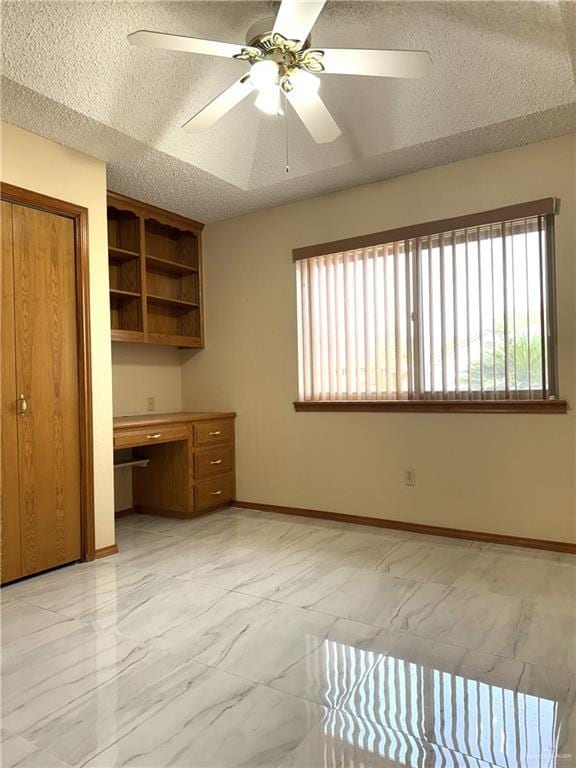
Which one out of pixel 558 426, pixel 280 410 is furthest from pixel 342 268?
pixel 558 426

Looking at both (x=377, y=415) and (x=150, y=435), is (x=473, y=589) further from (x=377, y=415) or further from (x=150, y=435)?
(x=150, y=435)

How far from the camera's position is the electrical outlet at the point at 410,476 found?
3498mm

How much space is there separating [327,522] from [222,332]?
1.86 meters

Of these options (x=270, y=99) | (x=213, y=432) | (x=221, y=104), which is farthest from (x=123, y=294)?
(x=270, y=99)

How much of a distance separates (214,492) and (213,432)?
1.61 feet

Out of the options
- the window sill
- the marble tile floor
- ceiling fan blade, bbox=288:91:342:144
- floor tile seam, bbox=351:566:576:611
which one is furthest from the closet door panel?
the window sill

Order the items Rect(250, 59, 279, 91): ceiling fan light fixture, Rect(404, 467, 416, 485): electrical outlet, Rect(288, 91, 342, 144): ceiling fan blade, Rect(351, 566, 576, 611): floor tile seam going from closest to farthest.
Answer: Rect(250, 59, 279, 91): ceiling fan light fixture < Rect(288, 91, 342, 144): ceiling fan blade < Rect(351, 566, 576, 611): floor tile seam < Rect(404, 467, 416, 485): electrical outlet

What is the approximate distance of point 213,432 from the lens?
4.12 m

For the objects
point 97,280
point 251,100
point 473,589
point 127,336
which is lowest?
point 473,589

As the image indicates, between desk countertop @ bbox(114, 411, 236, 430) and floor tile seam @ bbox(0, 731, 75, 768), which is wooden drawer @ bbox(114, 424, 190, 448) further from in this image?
floor tile seam @ bbox(0, 731, 75, 768)

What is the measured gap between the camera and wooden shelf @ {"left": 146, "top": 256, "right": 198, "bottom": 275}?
4115 mm

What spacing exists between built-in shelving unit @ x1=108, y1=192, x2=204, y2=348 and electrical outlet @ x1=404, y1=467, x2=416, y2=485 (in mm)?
2133

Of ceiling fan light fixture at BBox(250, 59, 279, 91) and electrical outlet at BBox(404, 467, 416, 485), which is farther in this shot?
electrical outlet at BBox(404, 467, 416, 485)

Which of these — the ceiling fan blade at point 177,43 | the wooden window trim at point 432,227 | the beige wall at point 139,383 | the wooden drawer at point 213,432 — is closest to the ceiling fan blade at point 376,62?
the ceiling fan blade at point 177,43
